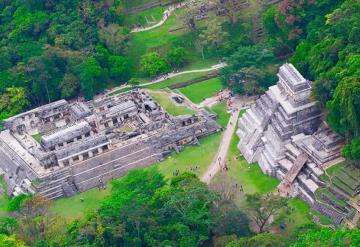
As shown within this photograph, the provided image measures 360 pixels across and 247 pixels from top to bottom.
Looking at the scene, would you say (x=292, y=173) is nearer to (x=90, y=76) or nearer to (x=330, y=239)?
(x=330, y=239)

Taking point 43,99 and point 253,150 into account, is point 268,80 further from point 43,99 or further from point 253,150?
point 43,99

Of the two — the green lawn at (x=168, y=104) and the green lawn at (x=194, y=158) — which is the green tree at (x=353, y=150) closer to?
the green lawn at (x=194, y=158)

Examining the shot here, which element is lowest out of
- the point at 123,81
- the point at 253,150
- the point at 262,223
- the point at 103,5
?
the point at 262,223

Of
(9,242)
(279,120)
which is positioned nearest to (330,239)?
(279,120)

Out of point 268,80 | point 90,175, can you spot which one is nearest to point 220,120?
point 268,80

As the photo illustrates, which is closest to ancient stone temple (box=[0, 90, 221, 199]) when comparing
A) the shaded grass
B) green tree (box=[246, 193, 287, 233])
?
the shaded grass

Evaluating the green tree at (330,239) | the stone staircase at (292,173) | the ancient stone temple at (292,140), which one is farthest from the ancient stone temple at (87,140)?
the green tree at (330,239)
